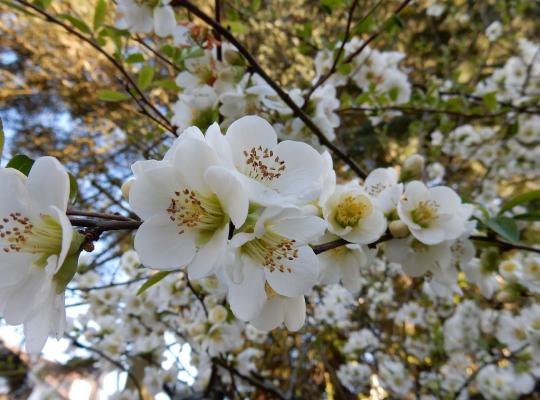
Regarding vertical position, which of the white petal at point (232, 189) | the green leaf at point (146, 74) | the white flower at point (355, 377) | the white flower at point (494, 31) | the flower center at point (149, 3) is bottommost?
the white flower at point (355, 377)

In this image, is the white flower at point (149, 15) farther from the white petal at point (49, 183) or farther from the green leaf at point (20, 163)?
the white petal at point (49, 183)

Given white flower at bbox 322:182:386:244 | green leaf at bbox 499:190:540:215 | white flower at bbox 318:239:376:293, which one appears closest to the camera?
white flower at bbox 322:182:386:244

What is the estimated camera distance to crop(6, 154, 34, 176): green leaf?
0.70 meters

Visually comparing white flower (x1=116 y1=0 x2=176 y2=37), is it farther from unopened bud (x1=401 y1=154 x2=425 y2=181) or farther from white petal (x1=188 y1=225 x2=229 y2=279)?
white petal (x1=188 y1=225 x2=229 y2=279)

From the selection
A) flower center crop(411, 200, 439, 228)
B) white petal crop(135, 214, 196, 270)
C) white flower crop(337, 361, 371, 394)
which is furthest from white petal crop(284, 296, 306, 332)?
white flower crop(337, 361, 371, 394)

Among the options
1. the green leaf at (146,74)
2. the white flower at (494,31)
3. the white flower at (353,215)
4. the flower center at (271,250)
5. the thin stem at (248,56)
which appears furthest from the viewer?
the white flower at (494,31)

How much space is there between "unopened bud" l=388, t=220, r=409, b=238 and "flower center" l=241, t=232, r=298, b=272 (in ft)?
1.20

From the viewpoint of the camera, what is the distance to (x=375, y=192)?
1.09 meters

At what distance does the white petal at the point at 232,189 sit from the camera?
0.57 metres

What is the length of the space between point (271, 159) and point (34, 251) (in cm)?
42

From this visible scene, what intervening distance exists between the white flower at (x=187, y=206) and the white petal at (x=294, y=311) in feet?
0.67

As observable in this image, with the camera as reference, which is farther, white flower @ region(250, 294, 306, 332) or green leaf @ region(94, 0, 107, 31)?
green leaf @ region(94, 0, 107, 31)

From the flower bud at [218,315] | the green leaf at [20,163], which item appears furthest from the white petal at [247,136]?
the flower bud at [218,315]

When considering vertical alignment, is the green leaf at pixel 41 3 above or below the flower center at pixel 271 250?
above
